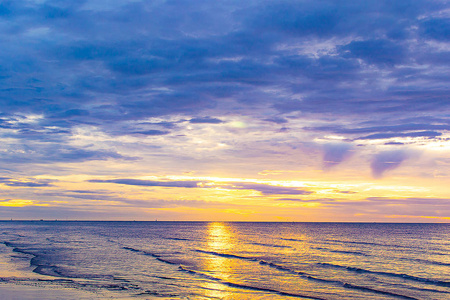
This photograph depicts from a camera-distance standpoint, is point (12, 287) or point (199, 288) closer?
point (12, 287)

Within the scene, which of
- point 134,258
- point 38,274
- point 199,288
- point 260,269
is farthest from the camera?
point 134,258

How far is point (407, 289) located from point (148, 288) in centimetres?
2028

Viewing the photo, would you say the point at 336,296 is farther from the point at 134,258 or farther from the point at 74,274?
the point at 134,258

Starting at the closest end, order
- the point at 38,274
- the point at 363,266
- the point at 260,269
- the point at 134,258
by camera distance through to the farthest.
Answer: the point at 38,274 → the point at 260,269 → the point at 363,266 → the point at 134,258

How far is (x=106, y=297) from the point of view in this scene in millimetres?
24266

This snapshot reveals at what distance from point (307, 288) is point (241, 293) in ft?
19.0

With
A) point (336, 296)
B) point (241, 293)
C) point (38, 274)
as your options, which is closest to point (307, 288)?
point (336, 296)

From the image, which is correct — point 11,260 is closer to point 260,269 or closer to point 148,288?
point 148,288

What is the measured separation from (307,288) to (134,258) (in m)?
26.5

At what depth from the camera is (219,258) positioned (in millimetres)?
50531

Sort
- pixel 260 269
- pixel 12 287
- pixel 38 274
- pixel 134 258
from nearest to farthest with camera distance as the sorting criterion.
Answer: pixel 12 287
pixel 38 274
pixel 260 269
pixel 134 258

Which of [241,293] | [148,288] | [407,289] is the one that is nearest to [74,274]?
[148,288]

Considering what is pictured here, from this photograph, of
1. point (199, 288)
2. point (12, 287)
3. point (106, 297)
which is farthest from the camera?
point (199, 288)

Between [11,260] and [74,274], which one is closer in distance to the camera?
[74,274]
